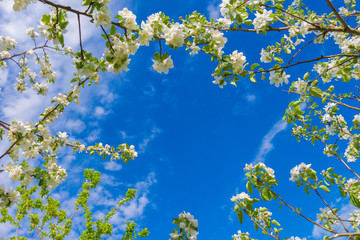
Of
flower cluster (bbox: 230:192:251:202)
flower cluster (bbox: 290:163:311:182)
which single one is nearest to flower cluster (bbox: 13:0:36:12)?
flower cluster (bbox: 230:192:251:202)

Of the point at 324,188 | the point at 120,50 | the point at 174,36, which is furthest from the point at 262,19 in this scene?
the point at 324,188

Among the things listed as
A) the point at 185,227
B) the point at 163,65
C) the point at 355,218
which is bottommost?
the point at 185,227

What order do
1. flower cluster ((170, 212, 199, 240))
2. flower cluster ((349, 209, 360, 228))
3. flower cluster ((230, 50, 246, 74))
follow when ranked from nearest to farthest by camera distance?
flower cluster ((170, 212, 199, 240)) < flower cluster ((230, 50, 246, 74)) < flower cluster ((349, 209, 360, 228))

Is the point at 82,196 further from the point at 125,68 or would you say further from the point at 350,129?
the point at 350,129

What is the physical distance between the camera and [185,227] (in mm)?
1669

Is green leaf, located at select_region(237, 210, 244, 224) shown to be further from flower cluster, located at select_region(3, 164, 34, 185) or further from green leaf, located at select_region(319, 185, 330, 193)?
flower cluster, located at select_region(3, 164, 34, 185)

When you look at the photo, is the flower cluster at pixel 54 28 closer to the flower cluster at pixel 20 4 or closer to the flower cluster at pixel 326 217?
the flower cluster at pixel 20 4

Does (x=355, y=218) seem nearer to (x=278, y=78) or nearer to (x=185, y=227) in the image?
(x=278, y=78)

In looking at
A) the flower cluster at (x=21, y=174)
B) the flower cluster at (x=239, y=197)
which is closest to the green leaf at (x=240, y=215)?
the flower cluster at (x=239, y=197)

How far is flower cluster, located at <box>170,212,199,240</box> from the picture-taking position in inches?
65.0

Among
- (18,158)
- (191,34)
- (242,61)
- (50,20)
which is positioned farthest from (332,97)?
(18,158)

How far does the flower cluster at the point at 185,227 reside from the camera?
65.0 inches

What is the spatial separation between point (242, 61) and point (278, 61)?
2.68 feet

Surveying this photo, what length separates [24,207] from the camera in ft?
23.2
